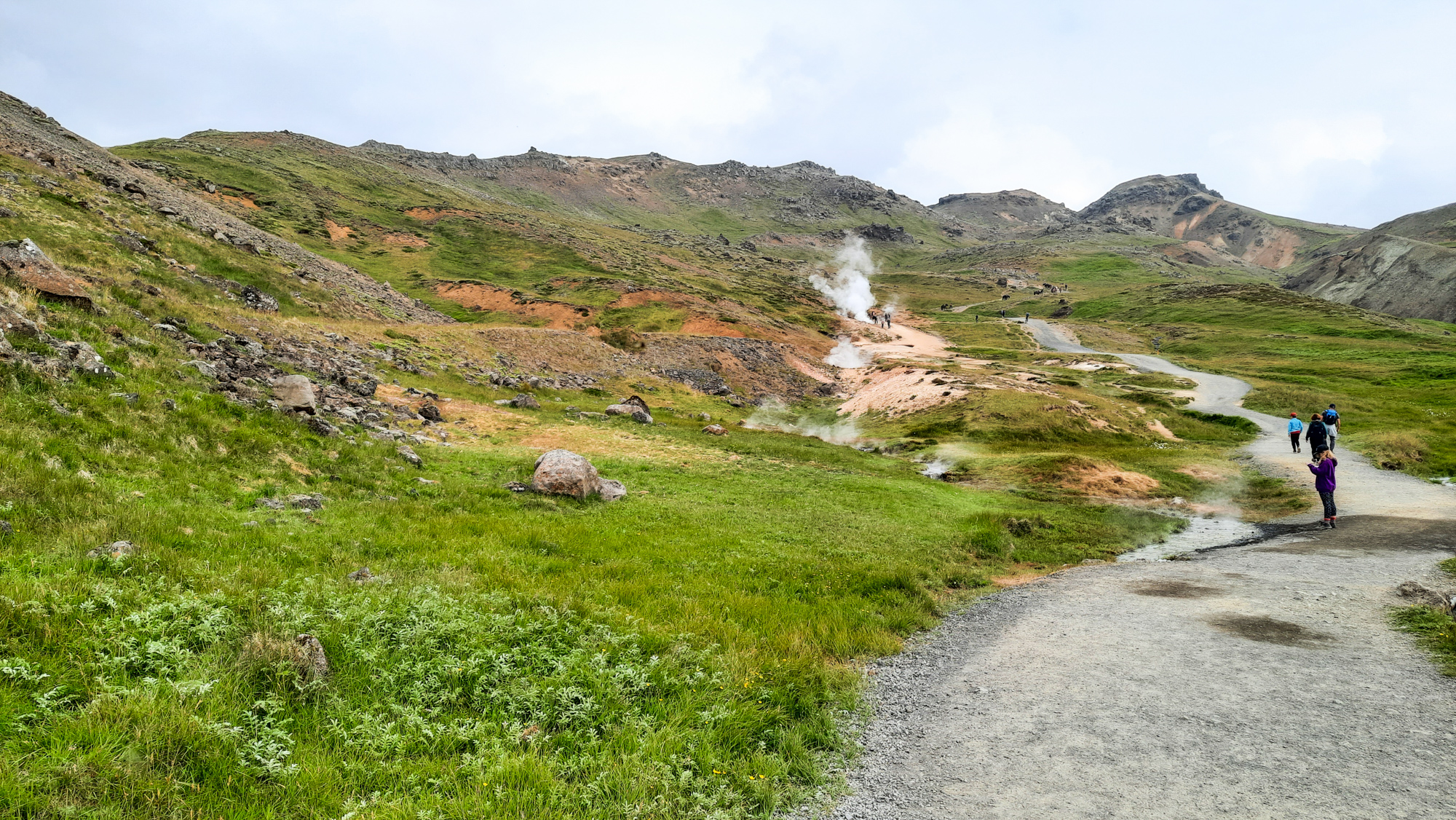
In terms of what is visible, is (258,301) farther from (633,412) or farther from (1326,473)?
Answer: (1326,473)

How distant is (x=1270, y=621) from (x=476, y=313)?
82.4m

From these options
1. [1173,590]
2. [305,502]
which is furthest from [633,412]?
[1173,590]

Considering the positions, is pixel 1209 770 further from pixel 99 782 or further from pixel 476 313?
pixel 476 313

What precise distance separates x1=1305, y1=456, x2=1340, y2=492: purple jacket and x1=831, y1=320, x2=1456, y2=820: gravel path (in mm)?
9842

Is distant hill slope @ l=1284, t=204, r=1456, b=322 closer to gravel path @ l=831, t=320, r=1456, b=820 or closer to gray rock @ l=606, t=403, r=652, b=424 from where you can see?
gray rock @ l=606, t=403, r=652, b=424

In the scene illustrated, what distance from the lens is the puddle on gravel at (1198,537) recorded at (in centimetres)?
2387

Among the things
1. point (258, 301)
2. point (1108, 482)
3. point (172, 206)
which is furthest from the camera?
point (172, 206)

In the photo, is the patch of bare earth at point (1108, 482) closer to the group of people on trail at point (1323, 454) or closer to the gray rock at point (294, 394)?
the group of people on trail at point (1323, 454)

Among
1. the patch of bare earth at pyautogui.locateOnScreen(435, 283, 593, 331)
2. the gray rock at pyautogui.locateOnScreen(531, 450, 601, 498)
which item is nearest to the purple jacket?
the gray rock at pyautogui.locateOnScreen(531, 450, 601, 498)

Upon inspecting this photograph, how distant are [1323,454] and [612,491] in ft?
97.3

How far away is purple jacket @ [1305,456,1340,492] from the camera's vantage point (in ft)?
76.5

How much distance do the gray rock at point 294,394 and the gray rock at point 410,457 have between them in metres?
3.25

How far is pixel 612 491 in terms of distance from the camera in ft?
73.9

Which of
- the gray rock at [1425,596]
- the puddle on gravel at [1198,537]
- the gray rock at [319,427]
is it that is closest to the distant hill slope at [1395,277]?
the puddle on gravel at [1198,537]
